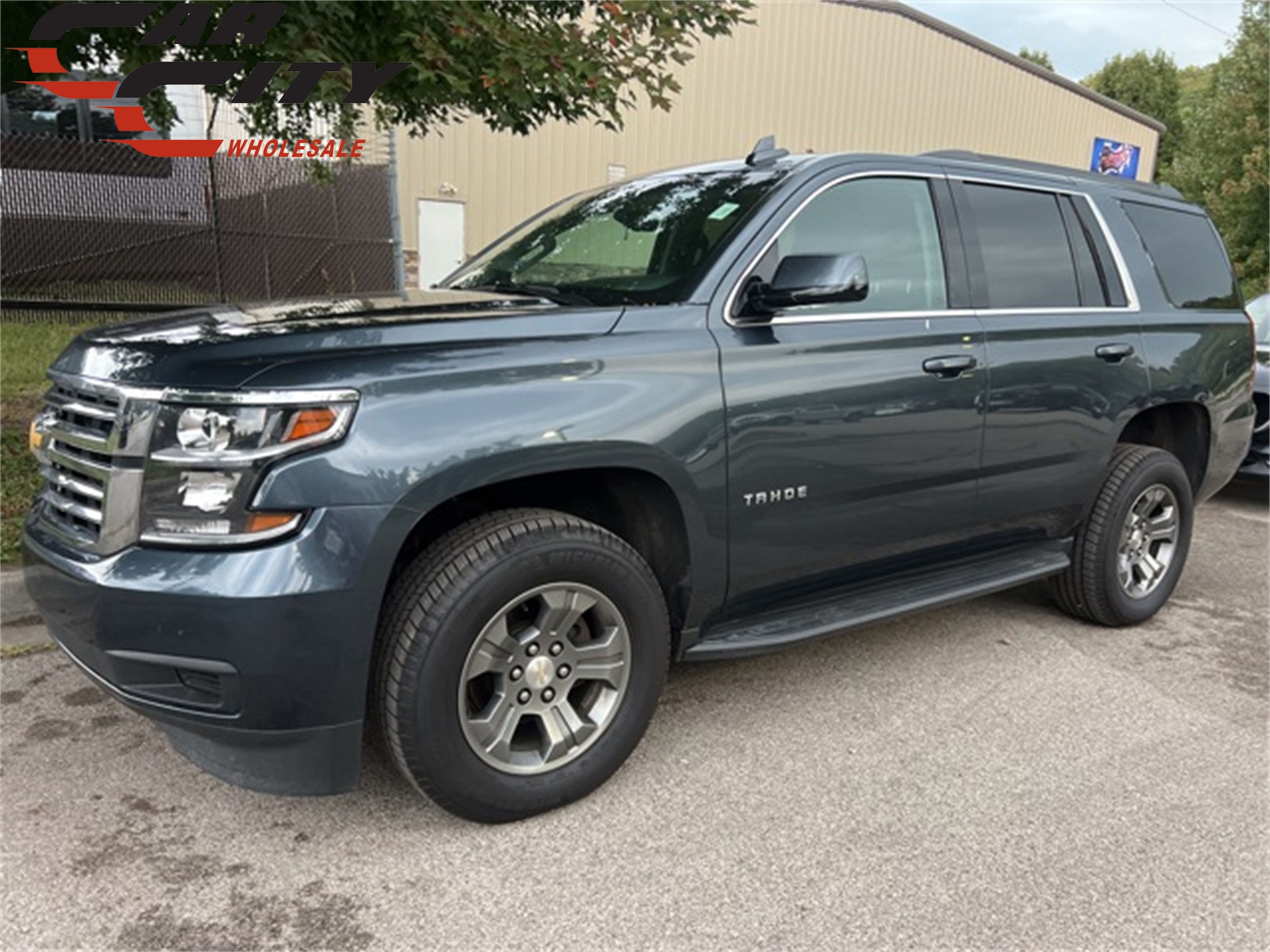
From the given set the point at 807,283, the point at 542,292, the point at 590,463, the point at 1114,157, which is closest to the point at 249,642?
the point at 590,463

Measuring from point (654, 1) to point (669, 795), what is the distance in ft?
12.6

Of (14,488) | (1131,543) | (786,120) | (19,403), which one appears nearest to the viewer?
(1131,543)

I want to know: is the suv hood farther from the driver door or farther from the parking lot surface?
the parking lot surface

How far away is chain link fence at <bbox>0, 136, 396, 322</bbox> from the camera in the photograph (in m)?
10.7

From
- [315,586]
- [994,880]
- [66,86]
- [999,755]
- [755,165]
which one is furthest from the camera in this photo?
[66,86]

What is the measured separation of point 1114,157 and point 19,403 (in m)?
27.3

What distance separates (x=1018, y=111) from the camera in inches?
935

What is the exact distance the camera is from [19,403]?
7074mm

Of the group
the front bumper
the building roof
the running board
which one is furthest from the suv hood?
the building roof

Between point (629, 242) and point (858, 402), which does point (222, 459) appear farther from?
point (858, 402)

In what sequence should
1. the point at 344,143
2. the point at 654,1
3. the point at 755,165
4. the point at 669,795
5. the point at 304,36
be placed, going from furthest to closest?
the point at 344,143 → the point at 654,1 → the point at 304,36 → the point at 755,165 → the point at 669,795

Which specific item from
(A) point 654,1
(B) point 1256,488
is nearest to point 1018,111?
(B) point 1256,488

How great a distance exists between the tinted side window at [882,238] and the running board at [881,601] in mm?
1003

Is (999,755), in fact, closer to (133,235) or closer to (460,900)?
(460,900)
